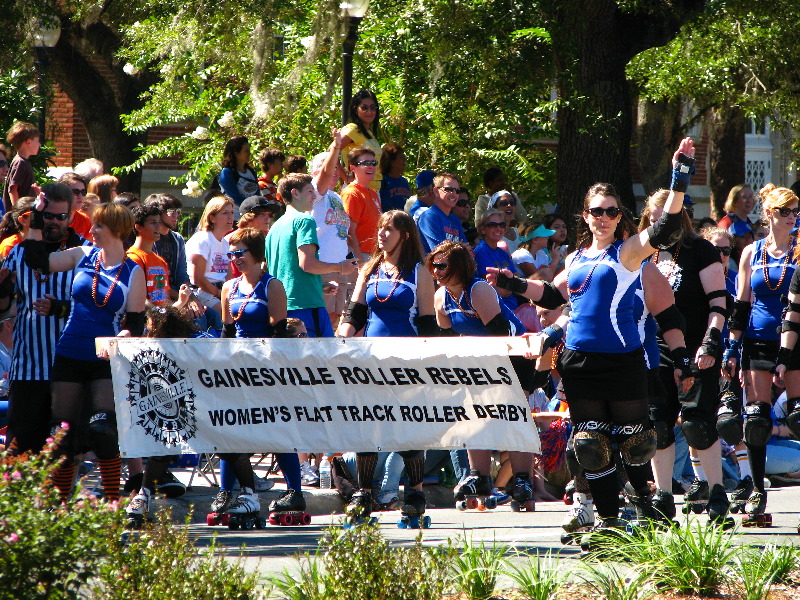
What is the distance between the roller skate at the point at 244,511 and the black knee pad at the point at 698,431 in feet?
9.26

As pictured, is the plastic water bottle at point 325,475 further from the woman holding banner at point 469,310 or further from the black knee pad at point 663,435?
the black knee pad at point 663,435

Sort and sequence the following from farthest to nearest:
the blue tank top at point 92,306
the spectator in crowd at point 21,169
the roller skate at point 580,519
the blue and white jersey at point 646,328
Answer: the spectator in crowd at point 21,169, the blue tank top at point 92,306, the blue and white jersey at point 646,328, the roller skate at point 580,519

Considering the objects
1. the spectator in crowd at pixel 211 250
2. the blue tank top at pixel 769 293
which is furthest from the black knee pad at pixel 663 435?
the spectator in crowd at pixel 211 250

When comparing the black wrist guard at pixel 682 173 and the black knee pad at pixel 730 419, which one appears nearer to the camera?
the black wrist guard at pixel 682 173

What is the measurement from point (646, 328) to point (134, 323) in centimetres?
312

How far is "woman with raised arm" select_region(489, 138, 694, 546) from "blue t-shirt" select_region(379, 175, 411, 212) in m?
5.33

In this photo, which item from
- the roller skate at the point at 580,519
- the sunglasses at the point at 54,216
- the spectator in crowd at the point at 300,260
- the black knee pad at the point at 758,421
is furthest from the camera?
the spectator in crowd at the point at 300,260

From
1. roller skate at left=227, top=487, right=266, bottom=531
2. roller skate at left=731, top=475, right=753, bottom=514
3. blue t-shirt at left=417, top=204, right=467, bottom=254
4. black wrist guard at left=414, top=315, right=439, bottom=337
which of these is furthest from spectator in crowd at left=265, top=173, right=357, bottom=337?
roller skate at left=731, top=475, right=753, bottom=514

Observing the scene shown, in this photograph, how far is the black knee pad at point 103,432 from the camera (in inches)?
296

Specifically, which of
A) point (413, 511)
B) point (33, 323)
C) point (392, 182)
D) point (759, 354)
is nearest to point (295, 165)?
point (392, 182)

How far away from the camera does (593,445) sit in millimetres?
6891

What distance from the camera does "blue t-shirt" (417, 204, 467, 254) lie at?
432 inches

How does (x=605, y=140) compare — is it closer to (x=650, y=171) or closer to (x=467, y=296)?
(x=467, y=296)

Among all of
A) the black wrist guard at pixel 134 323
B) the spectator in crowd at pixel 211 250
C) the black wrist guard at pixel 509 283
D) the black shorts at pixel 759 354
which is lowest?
the black shorts at pixel 759 354
